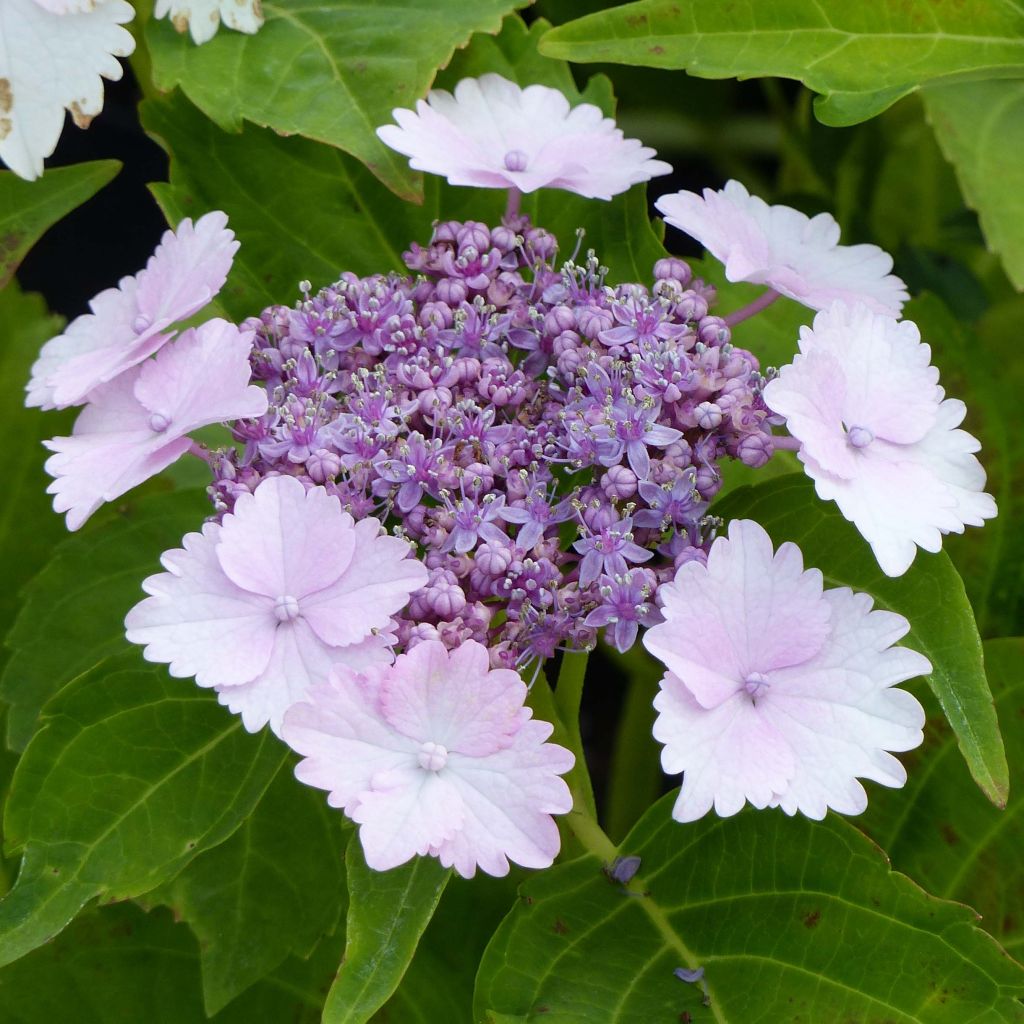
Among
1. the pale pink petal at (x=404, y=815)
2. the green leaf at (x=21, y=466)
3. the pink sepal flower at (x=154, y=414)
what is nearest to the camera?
the pale pink petal at (x=404, y=815)

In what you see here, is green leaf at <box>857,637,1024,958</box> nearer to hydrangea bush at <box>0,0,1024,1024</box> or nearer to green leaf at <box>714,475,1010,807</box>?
hydrangea bush at <box>0,0,1024,1024</box>

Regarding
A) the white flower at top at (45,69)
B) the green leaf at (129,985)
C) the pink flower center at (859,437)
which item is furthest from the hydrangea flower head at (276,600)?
the green leaf at (129,985)

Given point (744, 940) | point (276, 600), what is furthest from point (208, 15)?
point (744, 940)

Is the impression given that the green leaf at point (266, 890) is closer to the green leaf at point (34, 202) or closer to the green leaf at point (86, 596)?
the green leaf at point (86, 596)

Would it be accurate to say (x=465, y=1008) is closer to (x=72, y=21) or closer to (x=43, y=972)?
(x=43, y=972)

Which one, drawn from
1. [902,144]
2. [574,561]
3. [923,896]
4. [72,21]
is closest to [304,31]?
[72,21]

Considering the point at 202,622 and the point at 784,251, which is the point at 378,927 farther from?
the point at 784,251
